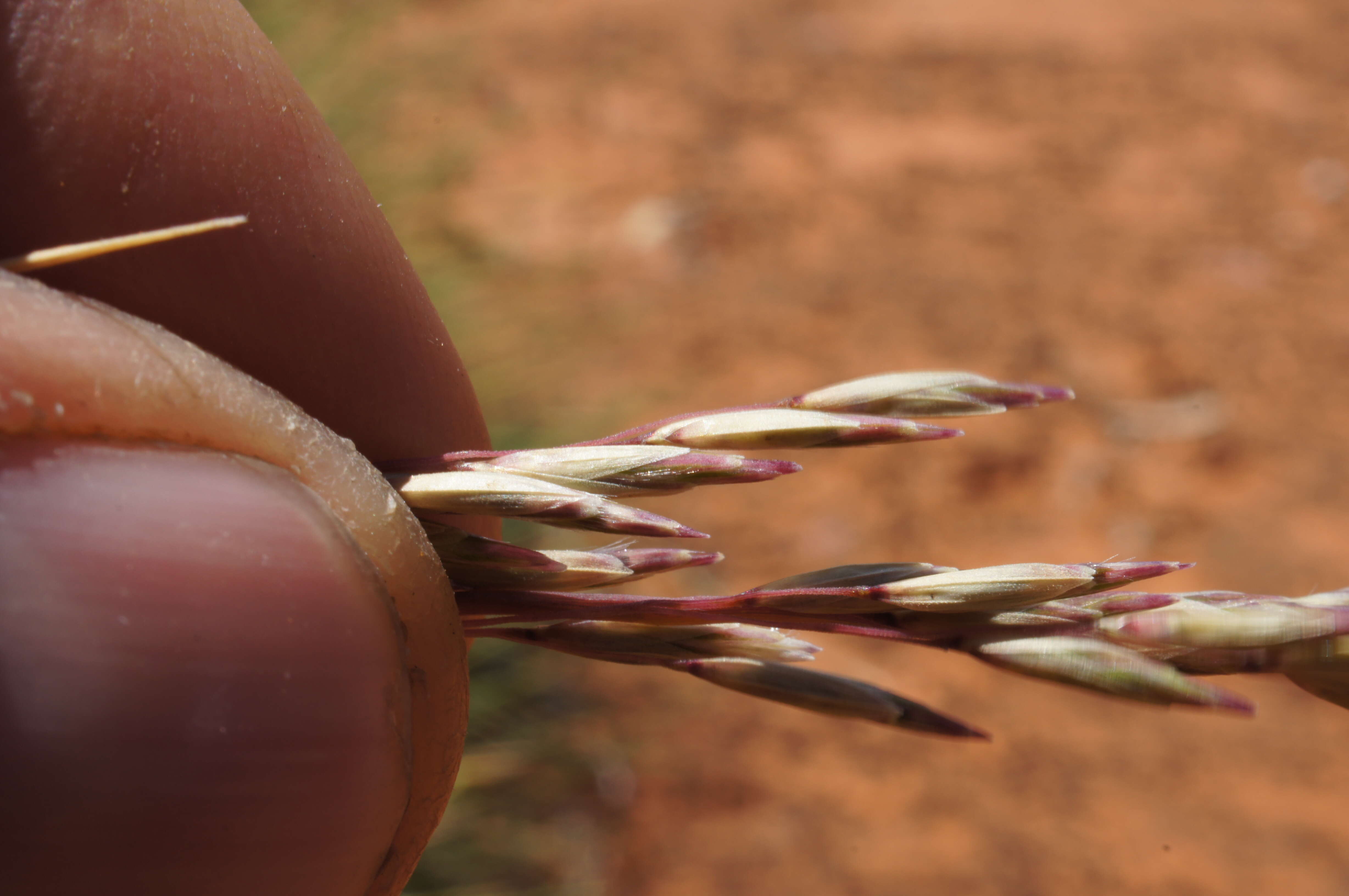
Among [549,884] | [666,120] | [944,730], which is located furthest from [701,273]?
[944,730]

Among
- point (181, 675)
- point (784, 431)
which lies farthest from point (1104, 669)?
point (181, 675)

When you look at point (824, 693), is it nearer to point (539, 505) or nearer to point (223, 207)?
point (539, 505)

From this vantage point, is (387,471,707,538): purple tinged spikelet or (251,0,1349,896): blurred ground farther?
(251,0,1349,896): blurred ground

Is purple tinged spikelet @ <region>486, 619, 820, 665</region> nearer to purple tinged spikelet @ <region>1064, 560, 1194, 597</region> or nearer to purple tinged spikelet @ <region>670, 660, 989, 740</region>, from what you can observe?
purple tinged spikelet @ <region>670, 660, 989, 740</region>

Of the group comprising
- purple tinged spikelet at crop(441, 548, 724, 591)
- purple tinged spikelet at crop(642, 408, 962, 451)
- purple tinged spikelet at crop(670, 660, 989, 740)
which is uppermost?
purple tinged spikelet at crop(642, 408, 962, 451)

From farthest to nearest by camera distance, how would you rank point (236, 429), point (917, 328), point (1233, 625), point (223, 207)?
1. point (917, 328)
2. point (223, 207)
3. point (236, 429)
4. point (1233, 625)

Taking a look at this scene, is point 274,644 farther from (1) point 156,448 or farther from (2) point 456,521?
(2) point 456,521

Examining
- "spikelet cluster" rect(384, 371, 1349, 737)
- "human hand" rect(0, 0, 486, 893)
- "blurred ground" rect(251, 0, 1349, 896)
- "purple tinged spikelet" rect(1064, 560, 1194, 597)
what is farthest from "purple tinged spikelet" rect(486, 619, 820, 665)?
"blurred ground" rect(251, 0, 1349, 896)
